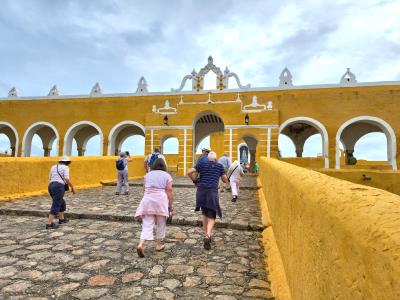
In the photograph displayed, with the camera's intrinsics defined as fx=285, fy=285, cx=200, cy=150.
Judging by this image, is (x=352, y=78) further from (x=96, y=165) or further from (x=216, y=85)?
(x=96, y=165)

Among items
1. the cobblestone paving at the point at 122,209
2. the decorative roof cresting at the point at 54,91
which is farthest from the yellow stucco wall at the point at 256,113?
the cobblestone paving at the point at 122,209

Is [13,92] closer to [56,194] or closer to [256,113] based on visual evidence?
[256,113]

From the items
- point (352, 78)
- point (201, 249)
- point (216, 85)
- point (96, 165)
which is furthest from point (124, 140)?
point (201, 249)

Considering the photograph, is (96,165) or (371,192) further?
(96,165)

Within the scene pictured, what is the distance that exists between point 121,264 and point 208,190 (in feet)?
5.63

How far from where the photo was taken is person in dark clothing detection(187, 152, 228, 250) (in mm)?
4547

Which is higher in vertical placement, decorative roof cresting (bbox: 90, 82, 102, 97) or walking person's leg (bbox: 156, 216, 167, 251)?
decorative roof cresting (bbox: 90, 82, 102, 97)

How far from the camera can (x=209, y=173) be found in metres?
4.68

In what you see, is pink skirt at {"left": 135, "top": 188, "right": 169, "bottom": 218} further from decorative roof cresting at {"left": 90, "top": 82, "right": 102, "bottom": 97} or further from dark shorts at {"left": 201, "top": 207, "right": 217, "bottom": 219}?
decorative roof cresting at {"left": 90, "top": 82, "right": 102, "bottom": 97}

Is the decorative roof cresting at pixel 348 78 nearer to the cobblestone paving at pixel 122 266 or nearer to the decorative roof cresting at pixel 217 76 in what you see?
the decorative roof cresting at pixel 217 76

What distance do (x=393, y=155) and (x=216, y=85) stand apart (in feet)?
38.0

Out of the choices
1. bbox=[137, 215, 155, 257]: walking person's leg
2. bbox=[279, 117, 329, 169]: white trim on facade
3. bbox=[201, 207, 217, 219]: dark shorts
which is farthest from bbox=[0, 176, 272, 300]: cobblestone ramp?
bbox=[279, 117, 329, 169]: white trim on facade

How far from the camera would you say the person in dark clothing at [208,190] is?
179 inches

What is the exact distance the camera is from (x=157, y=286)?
9.83 feet
